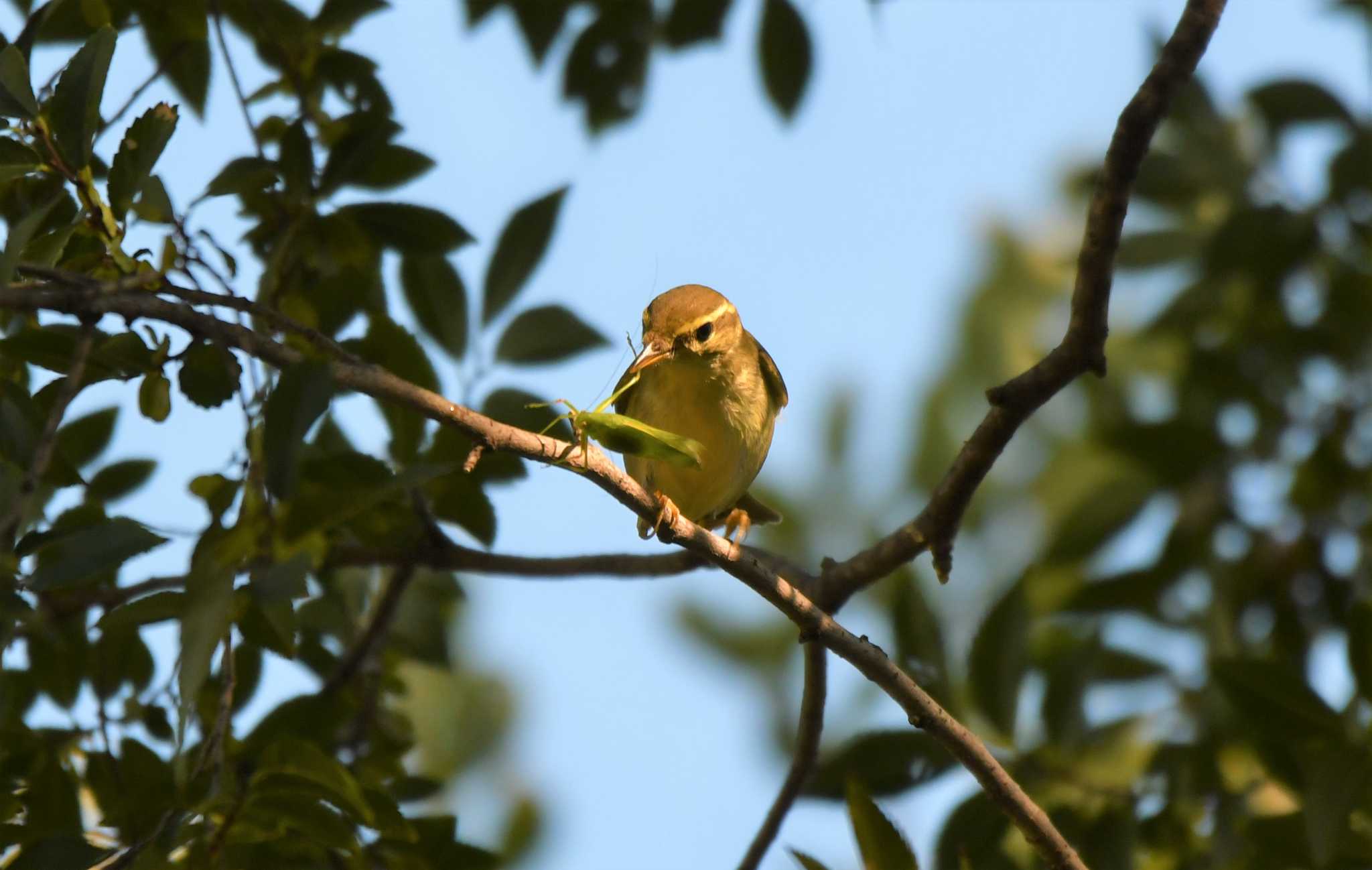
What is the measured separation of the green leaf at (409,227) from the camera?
3537 millimetres

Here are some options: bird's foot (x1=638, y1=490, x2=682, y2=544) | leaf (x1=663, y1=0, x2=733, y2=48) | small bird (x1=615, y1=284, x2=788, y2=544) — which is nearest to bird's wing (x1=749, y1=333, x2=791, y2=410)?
small bird (x1=615, y1=284, x2=788, y2=544)

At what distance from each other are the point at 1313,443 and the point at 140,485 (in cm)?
437

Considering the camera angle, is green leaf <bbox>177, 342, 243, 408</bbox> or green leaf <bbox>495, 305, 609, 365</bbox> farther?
green leaf <bbox>495, 305, 609, 365</bbox>

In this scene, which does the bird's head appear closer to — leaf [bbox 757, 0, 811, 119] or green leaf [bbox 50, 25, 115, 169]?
leaf [bbox 757, 0, 811, 119]

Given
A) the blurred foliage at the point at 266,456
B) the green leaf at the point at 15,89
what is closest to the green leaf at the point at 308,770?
the blurred foliage at the point at 266,456

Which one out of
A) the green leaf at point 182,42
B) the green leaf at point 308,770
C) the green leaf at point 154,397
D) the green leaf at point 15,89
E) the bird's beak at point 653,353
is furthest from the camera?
the bird's beak at point 653,353

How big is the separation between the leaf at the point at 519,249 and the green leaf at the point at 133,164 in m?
1.31

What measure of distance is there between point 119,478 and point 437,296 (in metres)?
1.00

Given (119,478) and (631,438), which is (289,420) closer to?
(631,438)

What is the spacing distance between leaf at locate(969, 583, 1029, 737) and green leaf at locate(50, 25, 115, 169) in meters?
2.51

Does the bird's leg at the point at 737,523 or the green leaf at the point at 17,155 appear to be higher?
the bird's leg at the point at 737,523

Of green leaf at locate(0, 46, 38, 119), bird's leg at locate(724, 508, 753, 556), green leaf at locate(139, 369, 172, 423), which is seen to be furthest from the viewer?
bird's leg at locate(724, 508, 753, 556)

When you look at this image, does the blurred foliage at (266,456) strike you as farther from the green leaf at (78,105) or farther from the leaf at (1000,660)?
the leaf at (1000,660)

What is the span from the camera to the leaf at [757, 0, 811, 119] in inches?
171
